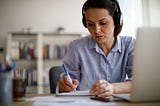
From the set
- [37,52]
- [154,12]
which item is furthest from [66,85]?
[37,52]

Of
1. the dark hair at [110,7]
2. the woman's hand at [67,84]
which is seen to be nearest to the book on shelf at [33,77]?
the dark hair at [110,7]

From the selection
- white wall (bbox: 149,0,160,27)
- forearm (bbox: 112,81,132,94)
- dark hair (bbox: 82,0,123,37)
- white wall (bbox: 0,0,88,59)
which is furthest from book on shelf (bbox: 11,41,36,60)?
forearm (bbox: 112,81,132,94)

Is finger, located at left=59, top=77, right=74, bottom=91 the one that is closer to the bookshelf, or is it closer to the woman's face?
the woman's face

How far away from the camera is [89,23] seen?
159 centimetres

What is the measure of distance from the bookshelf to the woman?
2869 mm

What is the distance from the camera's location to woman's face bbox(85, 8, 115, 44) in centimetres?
156

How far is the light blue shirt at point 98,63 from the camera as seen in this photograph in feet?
5.45

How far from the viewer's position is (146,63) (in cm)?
87

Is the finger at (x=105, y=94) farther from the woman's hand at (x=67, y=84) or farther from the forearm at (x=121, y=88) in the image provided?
the woman's hand at (x=67, y=84)

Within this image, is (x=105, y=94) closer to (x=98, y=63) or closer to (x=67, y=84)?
(x=67, y=84)

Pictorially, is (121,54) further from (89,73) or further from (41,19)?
(41,19)

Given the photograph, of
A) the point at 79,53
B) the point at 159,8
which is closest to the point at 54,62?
the point at 159,8

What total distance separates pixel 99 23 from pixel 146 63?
2.45 ft

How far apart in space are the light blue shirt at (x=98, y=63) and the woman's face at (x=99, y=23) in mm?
113
